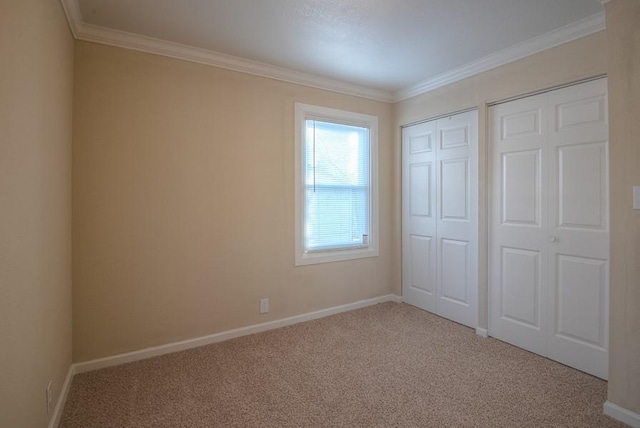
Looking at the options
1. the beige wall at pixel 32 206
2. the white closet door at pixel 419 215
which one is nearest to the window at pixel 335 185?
the white closet door at pixel 419 215

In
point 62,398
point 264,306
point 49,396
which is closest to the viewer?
point 49,396

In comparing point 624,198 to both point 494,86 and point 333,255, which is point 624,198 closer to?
point 494,86

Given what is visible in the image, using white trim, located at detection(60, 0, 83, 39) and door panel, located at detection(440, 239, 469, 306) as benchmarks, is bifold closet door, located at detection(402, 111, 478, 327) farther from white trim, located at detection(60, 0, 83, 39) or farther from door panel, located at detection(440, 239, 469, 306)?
white trim, located at detection(60, 0, 83, 39)

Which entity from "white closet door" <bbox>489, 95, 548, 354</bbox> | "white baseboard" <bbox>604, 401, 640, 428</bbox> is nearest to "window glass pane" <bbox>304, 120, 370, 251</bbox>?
"white closet door" <bbox>489, 95, 548, 354</bbox>

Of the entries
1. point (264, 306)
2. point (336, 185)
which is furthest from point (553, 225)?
point (264, 306)

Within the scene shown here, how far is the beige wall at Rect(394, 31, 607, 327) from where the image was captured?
2367 millimetres

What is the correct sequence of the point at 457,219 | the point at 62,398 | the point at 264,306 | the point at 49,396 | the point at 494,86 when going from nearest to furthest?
the point at 49,396, the point at 62,398, the point at 494,86, the point at 264,306, the point at 457,219

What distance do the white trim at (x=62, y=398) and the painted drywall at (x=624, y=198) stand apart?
3178mm

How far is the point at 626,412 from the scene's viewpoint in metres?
1.86

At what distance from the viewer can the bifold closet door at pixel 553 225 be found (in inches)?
92.6

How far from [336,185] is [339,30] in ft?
5.15

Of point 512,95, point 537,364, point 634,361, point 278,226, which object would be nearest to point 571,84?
point 512,95

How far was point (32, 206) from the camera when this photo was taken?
1.52m

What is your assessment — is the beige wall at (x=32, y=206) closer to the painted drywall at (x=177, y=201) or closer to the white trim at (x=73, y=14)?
the white trim at (x=73, y=14)
